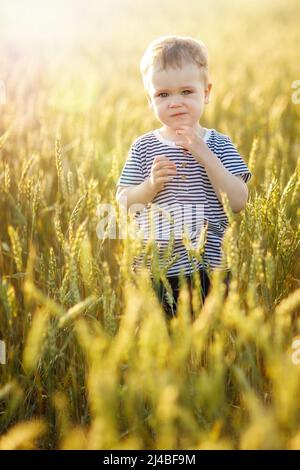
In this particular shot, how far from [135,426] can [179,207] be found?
0.62m

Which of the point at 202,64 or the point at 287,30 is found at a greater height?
the point at 287,30

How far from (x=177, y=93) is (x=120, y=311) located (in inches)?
22.1

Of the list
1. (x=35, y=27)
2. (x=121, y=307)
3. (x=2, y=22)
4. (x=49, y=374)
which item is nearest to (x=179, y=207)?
(x=121, y=307)

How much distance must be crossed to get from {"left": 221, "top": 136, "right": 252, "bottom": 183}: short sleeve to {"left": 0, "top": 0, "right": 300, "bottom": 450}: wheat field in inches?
1.5

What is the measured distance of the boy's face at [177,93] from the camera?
1348 millimetres

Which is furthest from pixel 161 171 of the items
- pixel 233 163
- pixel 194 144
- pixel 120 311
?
pixel 120 311

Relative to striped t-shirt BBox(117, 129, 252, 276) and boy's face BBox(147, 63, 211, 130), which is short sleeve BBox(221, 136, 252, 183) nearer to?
striped t-shirt BBox(117, 129, 252, 276)

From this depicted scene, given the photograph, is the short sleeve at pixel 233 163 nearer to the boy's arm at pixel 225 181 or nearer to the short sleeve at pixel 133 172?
the boy's arm at pixel 225 181

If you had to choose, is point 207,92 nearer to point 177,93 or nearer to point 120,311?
point 177,93

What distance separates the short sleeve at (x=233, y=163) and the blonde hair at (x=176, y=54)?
0.17m

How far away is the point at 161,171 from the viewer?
1337mm

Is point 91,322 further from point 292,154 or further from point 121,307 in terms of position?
point 292,154

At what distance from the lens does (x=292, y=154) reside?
2611 millimetres

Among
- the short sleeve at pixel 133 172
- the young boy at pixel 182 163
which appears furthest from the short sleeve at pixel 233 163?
the short sleeve at pixel 133 172
